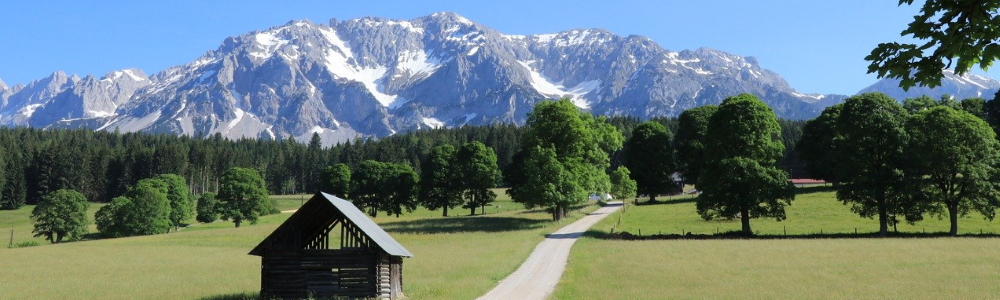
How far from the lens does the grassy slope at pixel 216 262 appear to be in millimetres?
35500

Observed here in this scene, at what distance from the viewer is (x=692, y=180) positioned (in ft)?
281

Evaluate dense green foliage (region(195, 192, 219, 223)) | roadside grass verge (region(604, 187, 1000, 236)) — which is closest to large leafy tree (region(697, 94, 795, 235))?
roadside grass verge (region(604, 187, 1000, 236))

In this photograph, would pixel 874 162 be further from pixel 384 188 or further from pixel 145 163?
pixel 145 163

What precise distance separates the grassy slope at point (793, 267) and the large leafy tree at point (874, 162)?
3920 mm

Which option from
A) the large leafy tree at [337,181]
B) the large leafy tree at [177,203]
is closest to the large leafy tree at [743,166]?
the large leafy tree at [337,181]

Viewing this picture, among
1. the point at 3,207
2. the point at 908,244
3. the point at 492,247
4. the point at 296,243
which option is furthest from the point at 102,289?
the point at 3,207

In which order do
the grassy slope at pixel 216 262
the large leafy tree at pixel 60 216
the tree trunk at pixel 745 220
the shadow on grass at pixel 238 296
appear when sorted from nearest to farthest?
the shadow on grass at pixel 238 296, the grassy slope at pixel 216 262, the tree trunk at pixel 745 220, the large leafy tree at pixel 60 216

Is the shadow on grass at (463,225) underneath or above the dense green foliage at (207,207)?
underneath

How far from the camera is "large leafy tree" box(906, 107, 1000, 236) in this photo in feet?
172

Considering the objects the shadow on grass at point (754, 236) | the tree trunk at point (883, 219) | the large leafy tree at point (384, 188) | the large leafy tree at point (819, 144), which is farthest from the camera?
the large leafy tree at point (384, 188)

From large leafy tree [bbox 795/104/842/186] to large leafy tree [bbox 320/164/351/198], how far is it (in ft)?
233

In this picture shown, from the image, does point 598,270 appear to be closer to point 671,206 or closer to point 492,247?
point 492,247

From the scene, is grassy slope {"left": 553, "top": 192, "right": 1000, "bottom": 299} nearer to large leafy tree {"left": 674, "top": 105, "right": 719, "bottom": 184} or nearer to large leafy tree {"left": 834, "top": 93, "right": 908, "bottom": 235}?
large leafy tree {"left": 834, "top": 93, "right": 908, "bottom": 235}

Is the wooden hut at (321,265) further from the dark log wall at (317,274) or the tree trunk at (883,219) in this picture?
the tree trunk at (883,219)
